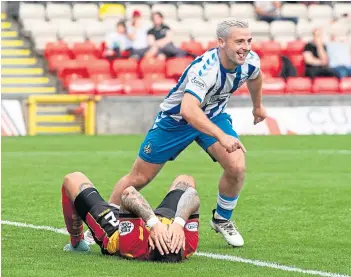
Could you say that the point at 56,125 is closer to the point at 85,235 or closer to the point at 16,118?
the point at 16,118

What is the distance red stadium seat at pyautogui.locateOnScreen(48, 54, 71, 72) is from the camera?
25.2 metres

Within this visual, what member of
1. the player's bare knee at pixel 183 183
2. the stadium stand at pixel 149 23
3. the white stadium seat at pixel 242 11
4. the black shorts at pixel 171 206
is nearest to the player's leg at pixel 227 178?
the player's bare knee at pixel 183 183

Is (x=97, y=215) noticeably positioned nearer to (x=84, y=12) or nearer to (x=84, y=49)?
(x=84, y=49)

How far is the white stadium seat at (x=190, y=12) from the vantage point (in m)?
28.2

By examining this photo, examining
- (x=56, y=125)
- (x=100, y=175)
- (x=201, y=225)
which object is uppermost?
(x=201, y=225)

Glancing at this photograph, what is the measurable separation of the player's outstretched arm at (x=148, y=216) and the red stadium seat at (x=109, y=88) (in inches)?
665

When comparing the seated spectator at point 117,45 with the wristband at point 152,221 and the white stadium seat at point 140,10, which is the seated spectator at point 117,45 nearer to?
the white stadium seat at point 140,10

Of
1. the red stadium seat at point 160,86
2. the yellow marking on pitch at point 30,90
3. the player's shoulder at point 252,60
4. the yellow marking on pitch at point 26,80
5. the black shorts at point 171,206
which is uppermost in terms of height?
the player's shoulder at point 252,60

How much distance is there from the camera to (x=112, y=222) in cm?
751

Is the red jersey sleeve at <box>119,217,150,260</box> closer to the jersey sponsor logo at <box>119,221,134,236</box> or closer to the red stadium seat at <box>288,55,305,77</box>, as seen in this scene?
the jersey sponsor logo at <box>119,221,134,236</box>

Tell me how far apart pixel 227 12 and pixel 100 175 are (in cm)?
1489

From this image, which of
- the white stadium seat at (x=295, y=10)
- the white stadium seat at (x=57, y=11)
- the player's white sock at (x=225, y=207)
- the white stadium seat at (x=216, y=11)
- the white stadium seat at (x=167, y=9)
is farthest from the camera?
the white stadium seat at (x=295, y=10)

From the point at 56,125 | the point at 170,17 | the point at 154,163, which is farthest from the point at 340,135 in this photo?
the point at 154,163

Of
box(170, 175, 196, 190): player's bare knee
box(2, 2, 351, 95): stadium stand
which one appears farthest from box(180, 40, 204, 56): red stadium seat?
box(170, 175, 196, 190): player's bare knee
